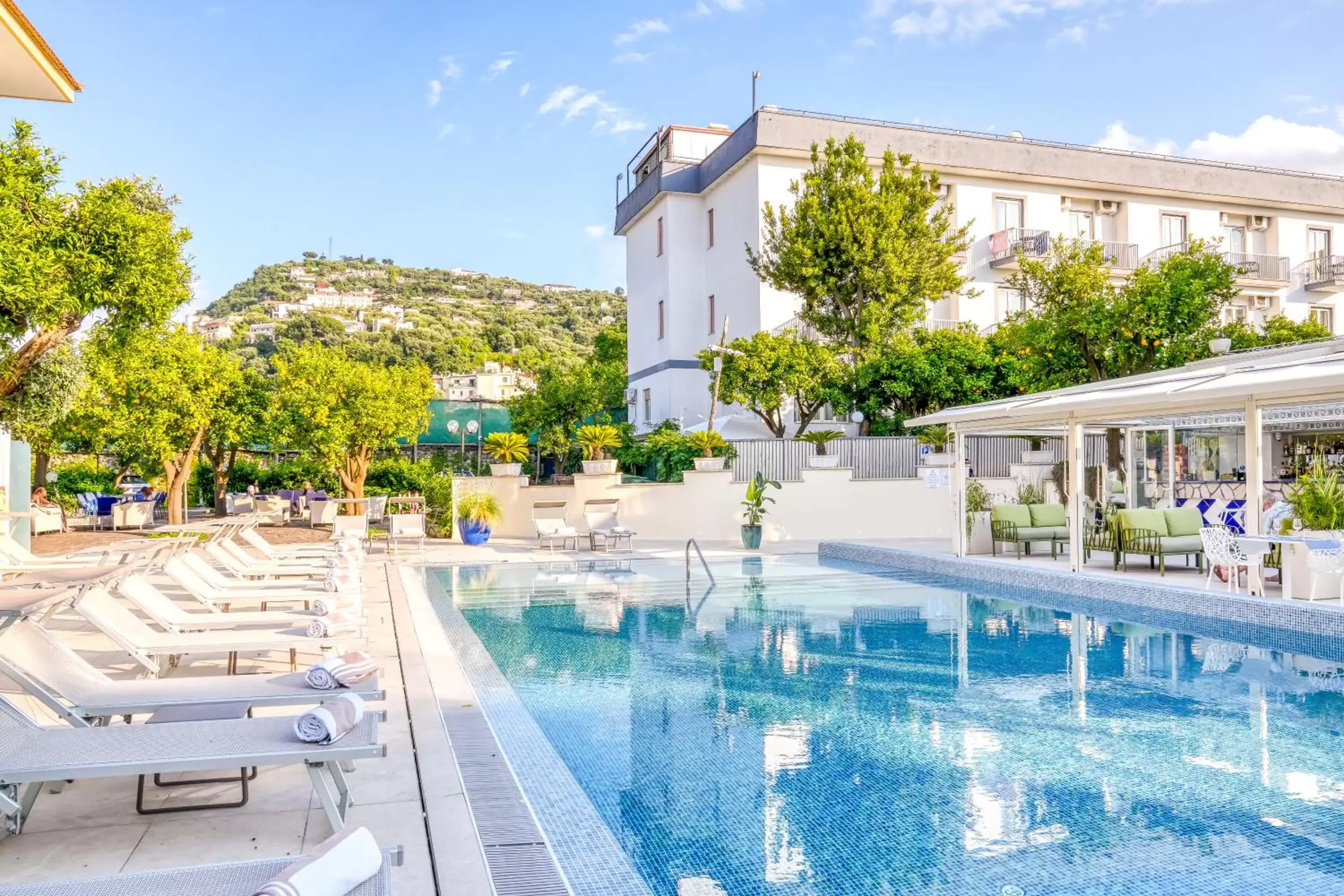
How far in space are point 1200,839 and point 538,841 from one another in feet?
9.42

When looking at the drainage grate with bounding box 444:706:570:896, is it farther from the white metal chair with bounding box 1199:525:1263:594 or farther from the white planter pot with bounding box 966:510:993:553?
the white planter pot with bounding box 966:510:993:553

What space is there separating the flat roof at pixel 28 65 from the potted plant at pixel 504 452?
34.6 ft

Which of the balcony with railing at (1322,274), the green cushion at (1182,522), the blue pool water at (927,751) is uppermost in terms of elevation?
the balcony with railing at (1322,274)

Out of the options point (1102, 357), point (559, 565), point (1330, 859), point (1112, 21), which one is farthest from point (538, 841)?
point (1112, 21)

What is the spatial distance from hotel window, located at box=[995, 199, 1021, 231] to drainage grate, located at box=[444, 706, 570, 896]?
81.2 ft

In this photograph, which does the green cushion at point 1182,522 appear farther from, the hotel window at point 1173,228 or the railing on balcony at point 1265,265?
the railing on balcony at point 1265,265

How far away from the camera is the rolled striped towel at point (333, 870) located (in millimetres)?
2180

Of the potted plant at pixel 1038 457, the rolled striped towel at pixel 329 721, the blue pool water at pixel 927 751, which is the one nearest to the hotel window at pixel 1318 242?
the potted plant at pixel 1038 457

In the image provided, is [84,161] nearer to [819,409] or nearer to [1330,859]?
[1330,859]

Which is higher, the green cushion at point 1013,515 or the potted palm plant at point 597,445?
the potted palm plant at point 597,445

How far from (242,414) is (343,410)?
A: 7.88 feet

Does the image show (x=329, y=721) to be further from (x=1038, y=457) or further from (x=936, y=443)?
(x=1038, y=457)

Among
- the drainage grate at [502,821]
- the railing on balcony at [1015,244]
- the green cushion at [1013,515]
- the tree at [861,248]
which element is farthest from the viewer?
the railing on balcony at [1015,244]

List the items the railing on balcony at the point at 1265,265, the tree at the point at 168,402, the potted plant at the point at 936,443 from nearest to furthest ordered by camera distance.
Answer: the tree at the point at 168,402 → the potted plant at the point at 936,443 → the railing on balcony at the point at 1265,265
